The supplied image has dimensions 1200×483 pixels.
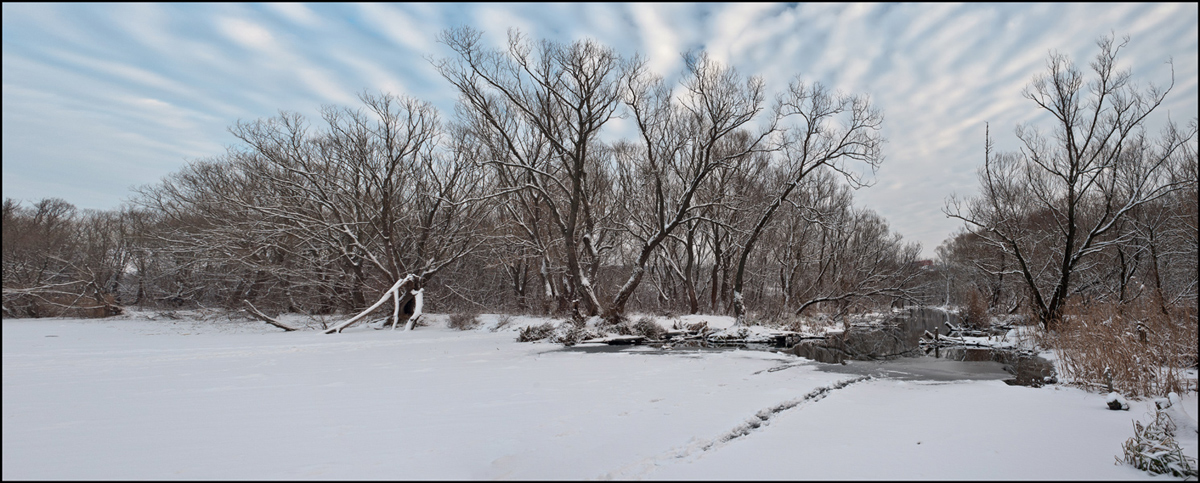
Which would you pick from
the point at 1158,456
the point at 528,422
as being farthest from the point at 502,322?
the point at 1158,456

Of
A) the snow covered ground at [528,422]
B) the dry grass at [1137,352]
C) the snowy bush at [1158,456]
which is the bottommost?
the snow covered ground at [528,422]

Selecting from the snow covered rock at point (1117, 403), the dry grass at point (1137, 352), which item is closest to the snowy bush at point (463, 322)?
the dry grass at point (1137, 352)

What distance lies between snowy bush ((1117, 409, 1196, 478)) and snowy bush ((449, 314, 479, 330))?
1735 cm

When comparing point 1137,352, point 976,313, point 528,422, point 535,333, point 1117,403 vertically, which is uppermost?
point 976,313

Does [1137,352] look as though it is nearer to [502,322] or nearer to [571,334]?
[571,334]

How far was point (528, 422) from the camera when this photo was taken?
5.56 metres

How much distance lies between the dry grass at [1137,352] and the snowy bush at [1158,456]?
2603 mm

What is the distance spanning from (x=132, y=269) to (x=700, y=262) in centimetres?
2865

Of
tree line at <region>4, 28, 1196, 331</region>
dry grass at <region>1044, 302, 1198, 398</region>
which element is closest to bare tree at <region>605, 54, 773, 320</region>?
tree line at <region>4, 28, 1196, 331</region>

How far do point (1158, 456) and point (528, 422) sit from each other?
5.51 meters

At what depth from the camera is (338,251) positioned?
73.6 ft

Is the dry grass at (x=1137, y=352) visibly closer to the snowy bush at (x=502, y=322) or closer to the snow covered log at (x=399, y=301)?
the snowy bush at (x=502, y=322)

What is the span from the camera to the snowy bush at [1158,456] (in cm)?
419

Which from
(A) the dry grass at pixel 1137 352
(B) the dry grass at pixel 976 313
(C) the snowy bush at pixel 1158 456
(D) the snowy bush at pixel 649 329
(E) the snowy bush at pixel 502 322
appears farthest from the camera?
(B) the dry grass at pixel 976 313
